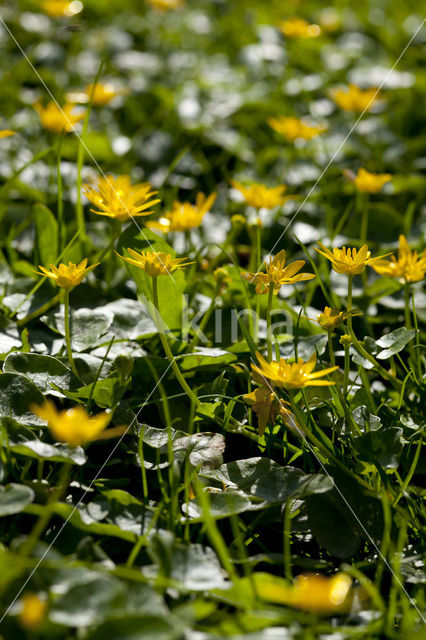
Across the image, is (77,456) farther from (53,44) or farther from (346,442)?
(53,44)

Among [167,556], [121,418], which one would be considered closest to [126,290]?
[121,418]

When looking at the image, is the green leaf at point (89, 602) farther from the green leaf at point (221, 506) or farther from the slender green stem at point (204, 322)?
the slender green stem at point (204, 322)

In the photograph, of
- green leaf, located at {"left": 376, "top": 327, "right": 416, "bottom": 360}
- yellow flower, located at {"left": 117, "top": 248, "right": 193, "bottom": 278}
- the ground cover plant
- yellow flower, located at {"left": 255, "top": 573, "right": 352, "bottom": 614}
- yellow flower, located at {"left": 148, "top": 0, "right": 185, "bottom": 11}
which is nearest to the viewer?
yellow flower, located at {"left": 255, "top": 573, "right": 352, "bottom": 614}

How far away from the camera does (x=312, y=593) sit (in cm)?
60

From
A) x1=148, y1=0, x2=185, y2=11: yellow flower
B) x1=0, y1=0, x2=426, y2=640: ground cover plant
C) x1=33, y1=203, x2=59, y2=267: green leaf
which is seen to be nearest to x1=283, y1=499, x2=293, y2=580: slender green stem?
x1=0, y1=0, x2=426, y2=640: ground cover plant

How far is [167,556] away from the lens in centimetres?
76

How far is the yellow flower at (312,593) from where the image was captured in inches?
23.5

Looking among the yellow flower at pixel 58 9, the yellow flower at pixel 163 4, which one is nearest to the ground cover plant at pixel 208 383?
the yellow flower at pixel 58 9

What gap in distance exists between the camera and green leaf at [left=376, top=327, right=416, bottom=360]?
1.05 m

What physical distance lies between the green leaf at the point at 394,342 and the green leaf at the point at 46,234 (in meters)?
0.67

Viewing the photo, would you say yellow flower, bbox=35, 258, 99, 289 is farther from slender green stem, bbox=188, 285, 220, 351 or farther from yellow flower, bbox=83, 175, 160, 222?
slender green stem, bbox=188, 285, 220, 351

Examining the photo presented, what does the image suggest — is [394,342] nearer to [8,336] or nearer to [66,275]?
[66,275]

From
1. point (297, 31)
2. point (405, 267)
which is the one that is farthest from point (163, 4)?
point (405, 267)

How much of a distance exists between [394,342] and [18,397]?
0.58m
